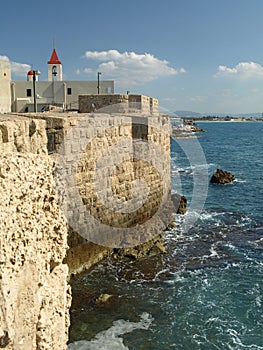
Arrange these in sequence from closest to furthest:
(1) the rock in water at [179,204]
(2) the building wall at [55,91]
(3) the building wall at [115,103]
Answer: (3) the building wall at [115,103] → (1) the rock in water at [179,204] → (2) the building wall at [55,91]

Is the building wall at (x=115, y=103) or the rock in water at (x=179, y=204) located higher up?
the building wall at (x=115, y=103)

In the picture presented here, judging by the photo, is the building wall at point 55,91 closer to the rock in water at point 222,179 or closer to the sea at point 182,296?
the rock in water at point 222,179

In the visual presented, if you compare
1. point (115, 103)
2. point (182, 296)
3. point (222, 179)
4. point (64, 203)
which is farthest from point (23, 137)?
point (222, 179)

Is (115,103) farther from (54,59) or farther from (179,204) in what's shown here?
(54,59)

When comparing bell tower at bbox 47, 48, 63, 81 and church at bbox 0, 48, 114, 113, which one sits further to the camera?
bell tower at bbox 47, 48, 63, 81

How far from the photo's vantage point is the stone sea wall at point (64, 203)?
3609 mm

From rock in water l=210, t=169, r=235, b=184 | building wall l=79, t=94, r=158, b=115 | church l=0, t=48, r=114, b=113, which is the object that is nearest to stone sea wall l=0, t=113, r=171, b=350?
building wall l=79, t=94, r=158, b=115

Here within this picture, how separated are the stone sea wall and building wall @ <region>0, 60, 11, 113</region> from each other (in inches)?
610

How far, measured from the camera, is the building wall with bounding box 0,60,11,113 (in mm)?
27391

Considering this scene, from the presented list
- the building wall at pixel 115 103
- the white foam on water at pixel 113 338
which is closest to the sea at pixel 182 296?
the white foam on water at pixel 113 338

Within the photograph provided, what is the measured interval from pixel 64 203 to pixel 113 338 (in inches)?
137

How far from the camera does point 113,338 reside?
26.6ft

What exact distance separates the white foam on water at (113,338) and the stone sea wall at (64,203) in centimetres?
206

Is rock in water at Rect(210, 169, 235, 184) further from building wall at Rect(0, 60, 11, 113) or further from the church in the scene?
building wall at Rect(0, 60, 11, 113)
